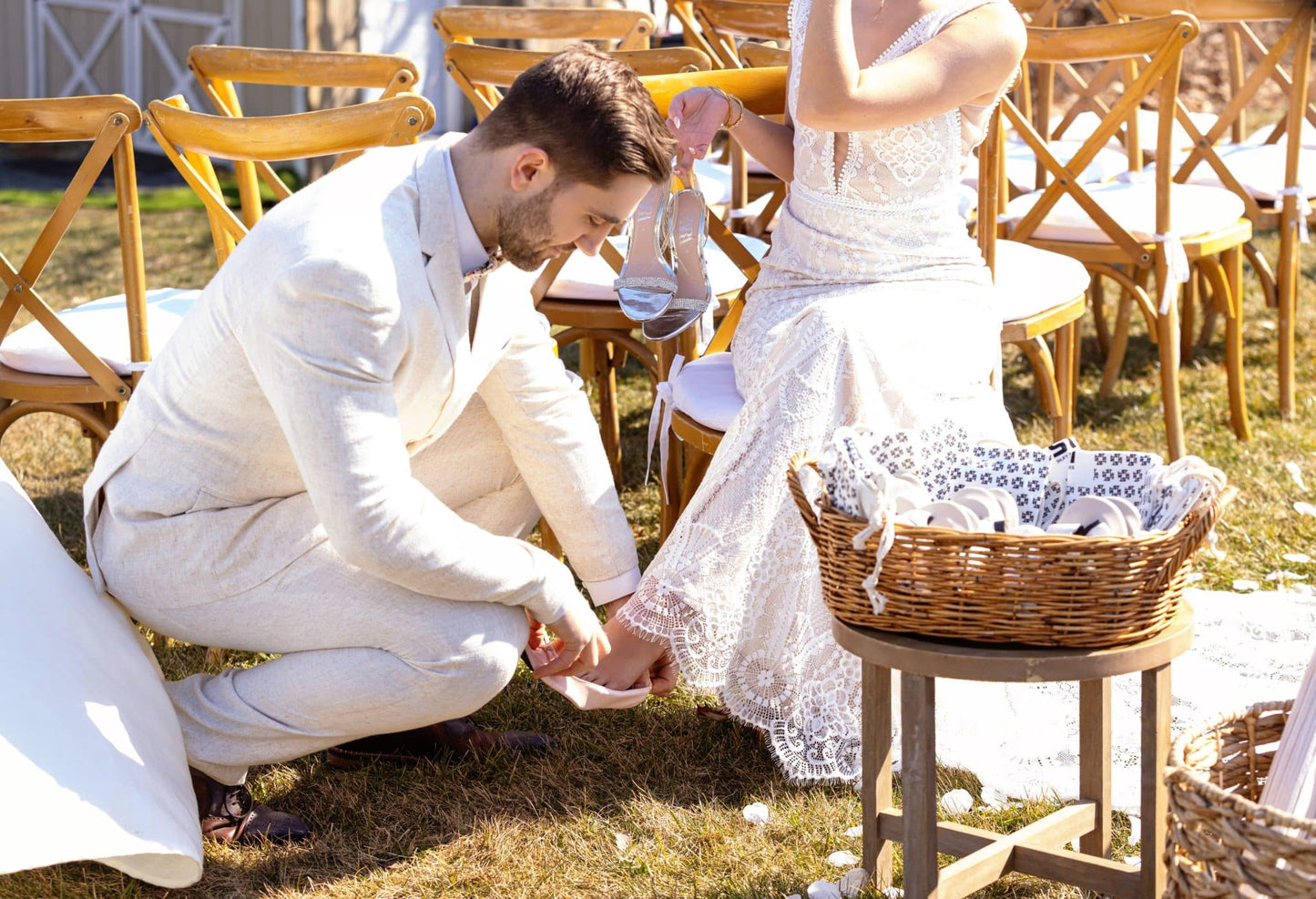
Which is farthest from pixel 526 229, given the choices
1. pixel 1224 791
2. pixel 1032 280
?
pixel 1032 280

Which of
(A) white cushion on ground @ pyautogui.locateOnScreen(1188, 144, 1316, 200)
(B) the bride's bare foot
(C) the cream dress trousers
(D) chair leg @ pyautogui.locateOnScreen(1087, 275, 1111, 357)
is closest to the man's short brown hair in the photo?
(C) the cream dress trousers

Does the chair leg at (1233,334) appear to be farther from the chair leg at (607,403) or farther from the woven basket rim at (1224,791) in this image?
the woven basket rim at (1224,791)

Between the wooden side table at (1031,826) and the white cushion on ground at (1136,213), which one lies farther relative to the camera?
the white cushion on ground at (1136,213)

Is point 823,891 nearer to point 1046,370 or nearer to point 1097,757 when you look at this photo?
point 1097,757

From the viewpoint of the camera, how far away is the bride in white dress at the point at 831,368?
257cm

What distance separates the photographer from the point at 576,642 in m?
2.29

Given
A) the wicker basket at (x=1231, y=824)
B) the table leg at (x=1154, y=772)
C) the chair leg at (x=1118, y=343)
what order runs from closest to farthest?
the wicker basket at (x=1231, y=824) → the table leg at (x=1154, y=772) → the chair leg at (x=1118, y=343)

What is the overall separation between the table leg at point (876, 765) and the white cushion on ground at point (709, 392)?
2.52ft

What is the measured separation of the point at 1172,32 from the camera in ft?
11.8

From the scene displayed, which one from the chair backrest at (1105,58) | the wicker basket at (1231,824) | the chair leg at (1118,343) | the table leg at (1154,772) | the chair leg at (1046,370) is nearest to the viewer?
the wicker basket at (1231,824)

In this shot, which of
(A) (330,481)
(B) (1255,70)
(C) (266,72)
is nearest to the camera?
(A) (330,481)

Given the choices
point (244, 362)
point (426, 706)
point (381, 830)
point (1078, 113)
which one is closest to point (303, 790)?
point (381, 830)

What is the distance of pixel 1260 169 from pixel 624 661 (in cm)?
341

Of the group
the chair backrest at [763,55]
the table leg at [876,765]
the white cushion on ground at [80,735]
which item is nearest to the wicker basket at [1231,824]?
the table leg at [876,765]
